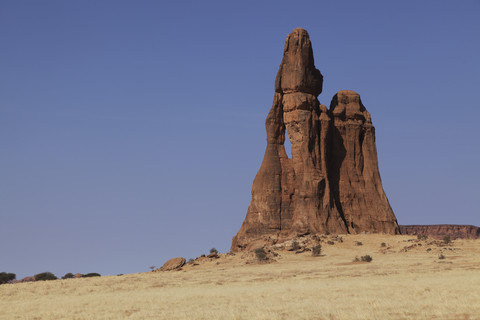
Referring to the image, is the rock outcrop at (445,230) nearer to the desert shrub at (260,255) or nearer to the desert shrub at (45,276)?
the desert shrub at (45,276)

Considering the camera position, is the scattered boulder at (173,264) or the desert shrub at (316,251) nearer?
the desert shrub at (316,251)

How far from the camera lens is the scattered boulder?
54.9m

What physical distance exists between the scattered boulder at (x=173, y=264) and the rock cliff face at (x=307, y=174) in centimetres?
792

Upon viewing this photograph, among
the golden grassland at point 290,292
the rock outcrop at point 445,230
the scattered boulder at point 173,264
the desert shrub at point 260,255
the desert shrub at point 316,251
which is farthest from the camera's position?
the rock outcrop at point 445,230

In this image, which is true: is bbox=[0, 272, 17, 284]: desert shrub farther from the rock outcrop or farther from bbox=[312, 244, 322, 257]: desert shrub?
the rock outcrop

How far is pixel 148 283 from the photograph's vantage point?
137 feet

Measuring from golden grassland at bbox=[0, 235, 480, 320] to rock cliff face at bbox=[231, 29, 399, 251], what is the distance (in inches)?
350

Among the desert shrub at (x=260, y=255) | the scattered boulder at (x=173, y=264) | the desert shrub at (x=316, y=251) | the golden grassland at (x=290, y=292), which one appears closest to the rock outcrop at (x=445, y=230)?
the golden grassland at (x=290, y=292)

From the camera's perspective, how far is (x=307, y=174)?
62.9m

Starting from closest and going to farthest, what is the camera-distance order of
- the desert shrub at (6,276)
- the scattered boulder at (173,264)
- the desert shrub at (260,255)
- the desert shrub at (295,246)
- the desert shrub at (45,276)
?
the desert shrub at (260,255)
the scattered boulder at (173,264)
the desert shrub at (295,246)
the desert shrub at (45,276)
the desert shrub at (6,276)

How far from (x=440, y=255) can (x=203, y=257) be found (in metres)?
22.4

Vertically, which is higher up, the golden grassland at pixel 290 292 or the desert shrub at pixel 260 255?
the desert shrub at pixel 260 255

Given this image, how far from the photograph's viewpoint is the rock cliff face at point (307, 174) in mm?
62250

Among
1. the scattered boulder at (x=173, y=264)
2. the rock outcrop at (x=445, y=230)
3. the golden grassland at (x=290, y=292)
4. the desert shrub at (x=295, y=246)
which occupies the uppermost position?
the rock outcrop at (x=445, y=230)
